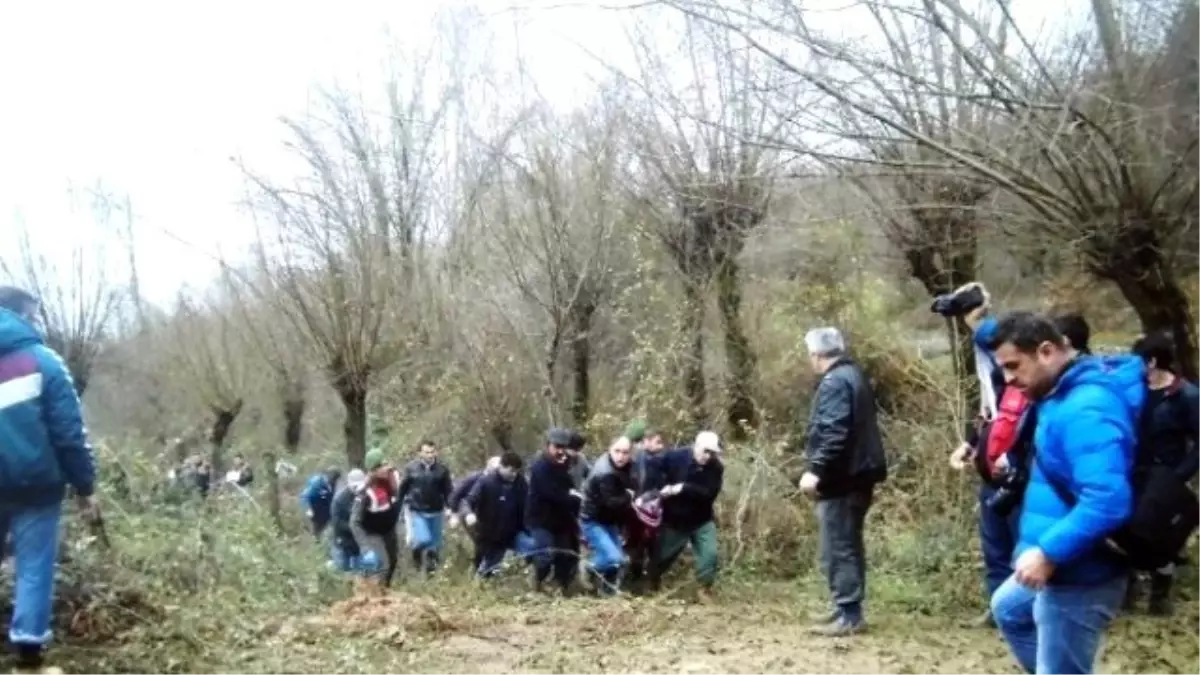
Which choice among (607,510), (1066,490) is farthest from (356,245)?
(1066,490)

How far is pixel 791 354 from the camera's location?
1505cm

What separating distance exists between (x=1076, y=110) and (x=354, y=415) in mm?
13541

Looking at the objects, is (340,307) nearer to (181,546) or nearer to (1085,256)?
(181,546)

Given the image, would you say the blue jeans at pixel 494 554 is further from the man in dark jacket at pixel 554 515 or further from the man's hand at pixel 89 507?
the man's hand at pixel 89 507

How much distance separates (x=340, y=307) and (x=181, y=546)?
9.76m

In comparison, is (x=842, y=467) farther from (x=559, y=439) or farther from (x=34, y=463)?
(x=34, y=463)

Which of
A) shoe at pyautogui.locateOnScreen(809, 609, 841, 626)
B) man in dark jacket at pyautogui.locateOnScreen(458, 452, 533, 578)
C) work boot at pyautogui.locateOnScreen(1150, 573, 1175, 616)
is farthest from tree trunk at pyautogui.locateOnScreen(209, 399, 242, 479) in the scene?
work boot at pyautogui.locateOnScreen(1150, 573, 1175, 616)

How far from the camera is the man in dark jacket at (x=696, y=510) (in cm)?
995

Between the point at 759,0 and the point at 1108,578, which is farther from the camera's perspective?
the point at 759,0

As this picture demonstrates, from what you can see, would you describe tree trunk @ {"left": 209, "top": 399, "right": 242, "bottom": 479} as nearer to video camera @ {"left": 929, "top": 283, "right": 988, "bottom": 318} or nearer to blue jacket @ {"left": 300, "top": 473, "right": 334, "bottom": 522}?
blue jacket @ {"left": 300, "top": 473, "right": 334, "bottom": 522}

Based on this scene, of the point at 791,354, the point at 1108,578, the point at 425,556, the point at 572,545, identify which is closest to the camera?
the point at 1108,578

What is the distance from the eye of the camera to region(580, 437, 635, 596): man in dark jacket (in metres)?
10.0

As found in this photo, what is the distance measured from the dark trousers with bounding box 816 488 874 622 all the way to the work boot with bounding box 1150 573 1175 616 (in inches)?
78.2

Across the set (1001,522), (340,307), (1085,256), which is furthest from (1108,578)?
(340,307)
